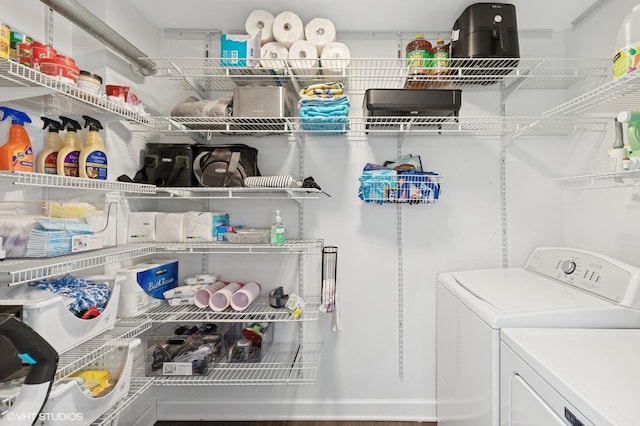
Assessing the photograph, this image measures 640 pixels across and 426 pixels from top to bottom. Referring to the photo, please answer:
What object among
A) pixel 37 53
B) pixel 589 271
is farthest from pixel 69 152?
pixel 589 271

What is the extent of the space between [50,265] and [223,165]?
96 cm

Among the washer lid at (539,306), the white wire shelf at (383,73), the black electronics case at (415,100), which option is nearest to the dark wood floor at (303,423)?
the washer lid at (539,306)

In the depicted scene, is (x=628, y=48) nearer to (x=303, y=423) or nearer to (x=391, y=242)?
(x=391, y=242)

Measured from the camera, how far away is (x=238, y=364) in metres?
1.82

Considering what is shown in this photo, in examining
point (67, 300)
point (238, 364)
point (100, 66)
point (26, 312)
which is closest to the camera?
point (26, 312)

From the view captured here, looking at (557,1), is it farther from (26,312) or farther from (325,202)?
(26,312)

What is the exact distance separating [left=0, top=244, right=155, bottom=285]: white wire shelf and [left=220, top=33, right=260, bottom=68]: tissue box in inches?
41.3

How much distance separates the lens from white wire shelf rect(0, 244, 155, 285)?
951 mm

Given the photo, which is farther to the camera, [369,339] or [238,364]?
[369,339]

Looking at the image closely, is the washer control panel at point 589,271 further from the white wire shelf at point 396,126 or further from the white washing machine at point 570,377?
the white wire shelf at point 396,126

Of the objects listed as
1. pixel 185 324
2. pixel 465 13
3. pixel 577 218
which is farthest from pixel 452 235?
pixel 185 324

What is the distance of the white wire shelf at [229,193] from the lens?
172cm

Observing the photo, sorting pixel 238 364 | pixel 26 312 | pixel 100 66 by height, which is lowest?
pixel 238 364

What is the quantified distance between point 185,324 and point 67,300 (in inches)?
37.2
